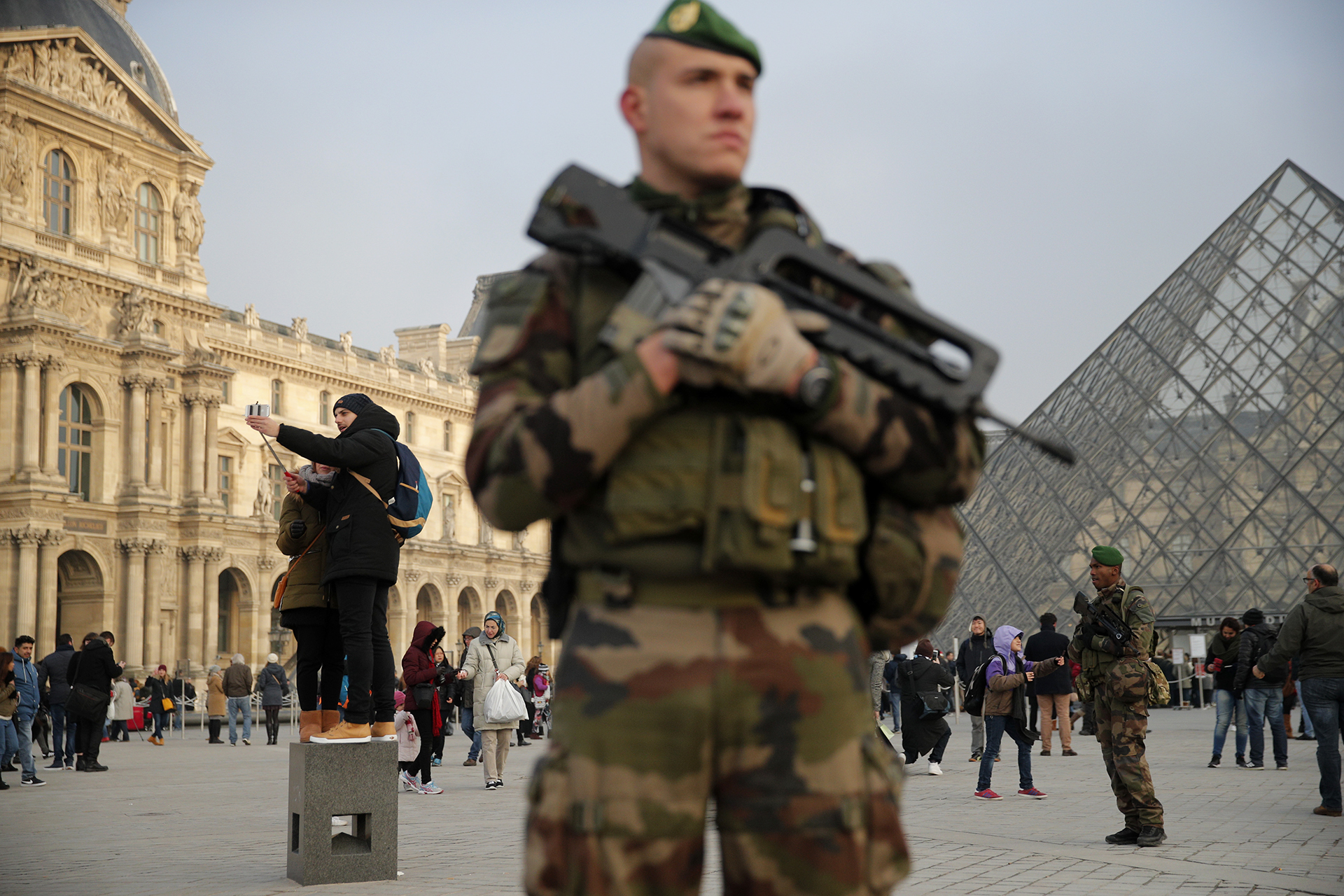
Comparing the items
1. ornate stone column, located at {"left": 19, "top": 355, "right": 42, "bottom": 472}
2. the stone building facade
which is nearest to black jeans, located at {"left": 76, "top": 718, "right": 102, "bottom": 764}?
the stone building facade

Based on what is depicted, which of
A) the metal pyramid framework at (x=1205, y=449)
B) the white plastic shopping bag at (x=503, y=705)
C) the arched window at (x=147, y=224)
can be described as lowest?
the white plastic shopping bag at (x=503, y=705)

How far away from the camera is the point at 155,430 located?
47.9m

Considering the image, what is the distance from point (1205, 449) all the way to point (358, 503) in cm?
4136

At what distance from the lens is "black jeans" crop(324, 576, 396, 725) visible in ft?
20.6

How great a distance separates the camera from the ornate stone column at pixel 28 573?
137ft

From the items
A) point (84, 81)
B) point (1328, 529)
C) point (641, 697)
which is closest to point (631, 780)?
point (641, 697)

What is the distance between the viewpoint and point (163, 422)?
48.6 m

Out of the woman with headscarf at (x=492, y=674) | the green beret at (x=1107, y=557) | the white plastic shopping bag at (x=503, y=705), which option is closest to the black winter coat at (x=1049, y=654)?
the woman with headscarf at (x=492, y=674)

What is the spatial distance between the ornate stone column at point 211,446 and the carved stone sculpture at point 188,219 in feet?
17.6

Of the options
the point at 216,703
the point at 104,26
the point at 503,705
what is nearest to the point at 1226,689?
the point at 503,705

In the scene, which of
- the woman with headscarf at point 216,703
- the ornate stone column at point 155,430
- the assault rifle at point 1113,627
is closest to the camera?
the assault rifle at point 1113,627

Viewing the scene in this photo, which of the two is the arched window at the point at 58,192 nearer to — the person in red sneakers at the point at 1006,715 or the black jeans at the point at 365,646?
the person in red sneakers at the point at 1006,715

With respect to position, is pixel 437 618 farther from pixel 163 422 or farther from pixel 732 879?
pixel 732 879

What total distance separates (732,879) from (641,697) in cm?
33
